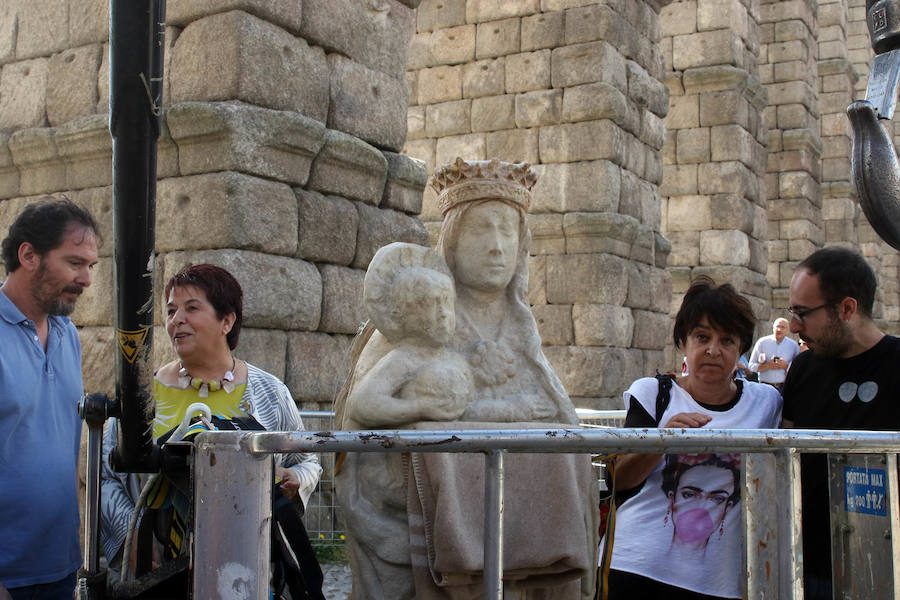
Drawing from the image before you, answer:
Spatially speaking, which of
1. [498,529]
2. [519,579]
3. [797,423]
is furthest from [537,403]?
[498,529]

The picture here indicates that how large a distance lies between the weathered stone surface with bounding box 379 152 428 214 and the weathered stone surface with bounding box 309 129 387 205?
95mm

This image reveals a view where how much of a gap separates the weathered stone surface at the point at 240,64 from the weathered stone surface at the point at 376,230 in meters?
0.80

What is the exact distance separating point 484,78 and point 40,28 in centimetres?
500

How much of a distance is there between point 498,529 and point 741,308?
142 cm

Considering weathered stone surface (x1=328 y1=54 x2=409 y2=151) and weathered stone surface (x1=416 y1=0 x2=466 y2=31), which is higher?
weathered stone surface (x1=416 y1=0 x2=466 y2=31)

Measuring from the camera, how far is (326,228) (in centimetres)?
547

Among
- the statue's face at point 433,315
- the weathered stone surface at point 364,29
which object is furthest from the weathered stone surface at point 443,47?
the statue's face at point 433,315

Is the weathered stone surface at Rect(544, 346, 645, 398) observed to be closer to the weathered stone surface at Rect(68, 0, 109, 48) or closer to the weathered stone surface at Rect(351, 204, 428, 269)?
the weathered stone surface at Rect(351, 204, 428, 269)

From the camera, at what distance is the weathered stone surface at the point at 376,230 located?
5.71 m

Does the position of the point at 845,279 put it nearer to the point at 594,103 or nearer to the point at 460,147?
the point at 594,103

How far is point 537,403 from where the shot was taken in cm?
287

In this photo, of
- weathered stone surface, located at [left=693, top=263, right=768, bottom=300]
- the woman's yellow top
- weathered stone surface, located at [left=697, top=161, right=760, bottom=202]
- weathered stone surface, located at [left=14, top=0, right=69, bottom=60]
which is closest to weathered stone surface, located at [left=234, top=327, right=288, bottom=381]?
the woman's yellow top

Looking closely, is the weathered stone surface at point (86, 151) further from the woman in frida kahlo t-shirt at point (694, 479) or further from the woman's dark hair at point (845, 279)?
the woman's dark hair at point (845, 279)

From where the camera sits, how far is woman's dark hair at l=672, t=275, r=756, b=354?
2.76 m
